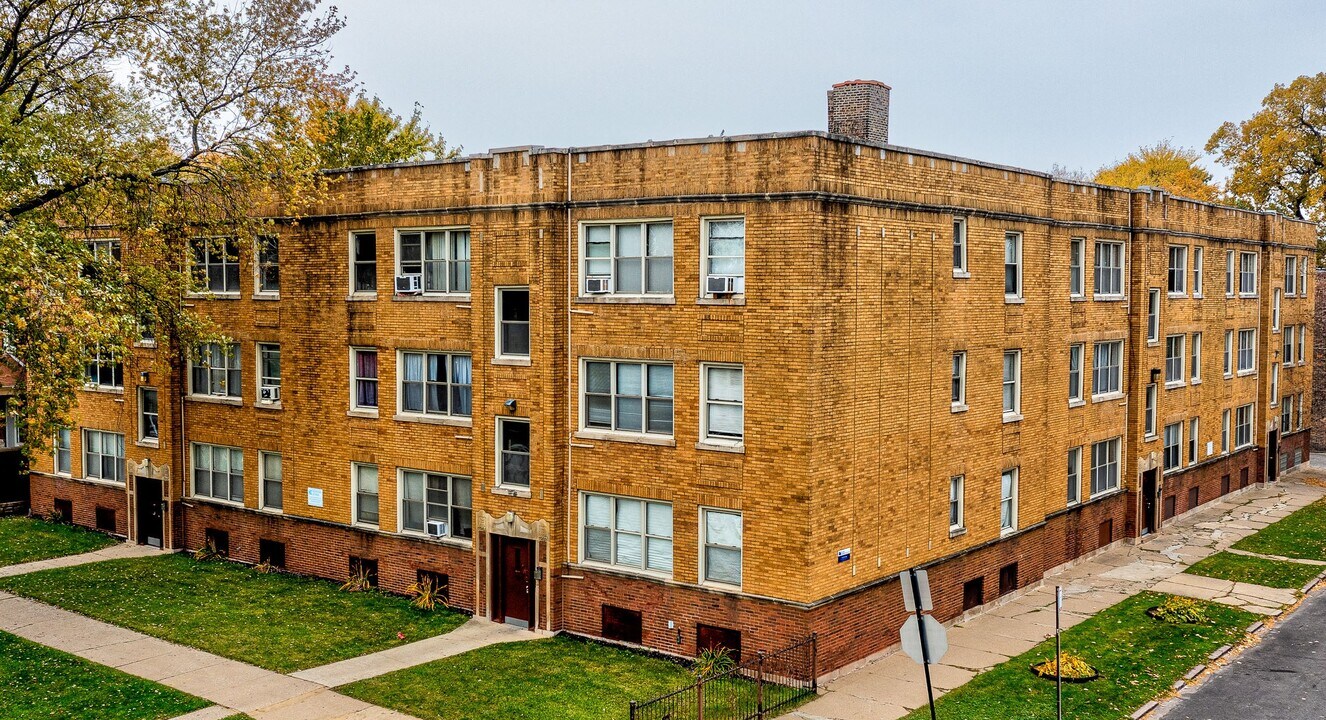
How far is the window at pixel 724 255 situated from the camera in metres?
20.4

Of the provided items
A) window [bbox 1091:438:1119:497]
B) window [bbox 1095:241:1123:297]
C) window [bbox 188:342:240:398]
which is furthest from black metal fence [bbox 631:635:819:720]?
window [bbox 1095:241:1123:297]

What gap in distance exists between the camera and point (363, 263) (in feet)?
84.2

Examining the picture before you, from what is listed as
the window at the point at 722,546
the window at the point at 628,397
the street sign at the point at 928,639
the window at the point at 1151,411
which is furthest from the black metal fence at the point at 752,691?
the window at the point at 1151,411

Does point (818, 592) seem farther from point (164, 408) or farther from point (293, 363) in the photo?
point (164, 408)

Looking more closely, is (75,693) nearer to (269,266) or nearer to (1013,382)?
(269,266)

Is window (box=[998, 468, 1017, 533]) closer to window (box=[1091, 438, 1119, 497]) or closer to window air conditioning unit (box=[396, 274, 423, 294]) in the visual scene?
window (box=[1091, 438, 1119, 497])

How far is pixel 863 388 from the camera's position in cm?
2091

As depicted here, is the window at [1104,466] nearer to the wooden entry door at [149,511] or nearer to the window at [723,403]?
the window at [723,403]

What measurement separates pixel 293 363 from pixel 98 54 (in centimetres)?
815

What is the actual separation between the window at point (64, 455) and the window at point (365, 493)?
1283 centimetres

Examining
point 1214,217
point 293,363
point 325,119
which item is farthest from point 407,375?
point 1214,217

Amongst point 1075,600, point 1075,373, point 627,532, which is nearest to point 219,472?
point 627,532

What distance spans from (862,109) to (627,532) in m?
10.6

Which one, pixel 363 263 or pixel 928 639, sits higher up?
pixel 363 263
